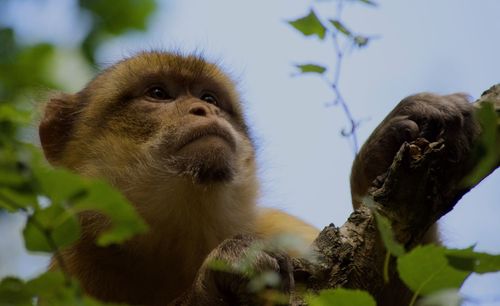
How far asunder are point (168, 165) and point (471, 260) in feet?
17.5

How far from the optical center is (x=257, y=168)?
9.78 metres

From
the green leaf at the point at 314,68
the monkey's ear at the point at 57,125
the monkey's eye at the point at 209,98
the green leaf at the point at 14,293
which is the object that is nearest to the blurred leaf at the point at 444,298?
the green leaf at the point at 14,293

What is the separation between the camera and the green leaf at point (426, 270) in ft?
10.3

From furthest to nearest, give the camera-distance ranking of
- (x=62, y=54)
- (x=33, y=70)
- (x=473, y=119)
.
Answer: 1. (x=473, y=119)
2. (x=62, y=54)
3. (x=33, y=70)

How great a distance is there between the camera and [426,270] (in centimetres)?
315

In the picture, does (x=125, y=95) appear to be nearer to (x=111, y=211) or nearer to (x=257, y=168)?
(x=257, y=168)

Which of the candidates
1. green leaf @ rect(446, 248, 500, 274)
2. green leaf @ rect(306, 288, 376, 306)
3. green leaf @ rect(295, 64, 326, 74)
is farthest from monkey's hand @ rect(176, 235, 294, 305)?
green leaf @ rect(446, 248, 500, 274)

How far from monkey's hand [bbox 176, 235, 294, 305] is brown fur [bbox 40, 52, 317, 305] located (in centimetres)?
158

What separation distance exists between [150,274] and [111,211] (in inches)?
207

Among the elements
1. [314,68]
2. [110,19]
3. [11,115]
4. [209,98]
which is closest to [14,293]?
[11,115]

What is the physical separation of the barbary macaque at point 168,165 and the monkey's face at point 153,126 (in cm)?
1

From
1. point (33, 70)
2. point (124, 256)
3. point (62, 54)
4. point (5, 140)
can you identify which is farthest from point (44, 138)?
point (5, 140)

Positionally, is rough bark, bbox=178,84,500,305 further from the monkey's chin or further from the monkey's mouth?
the monkey's mouth

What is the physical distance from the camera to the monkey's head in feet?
26.6
